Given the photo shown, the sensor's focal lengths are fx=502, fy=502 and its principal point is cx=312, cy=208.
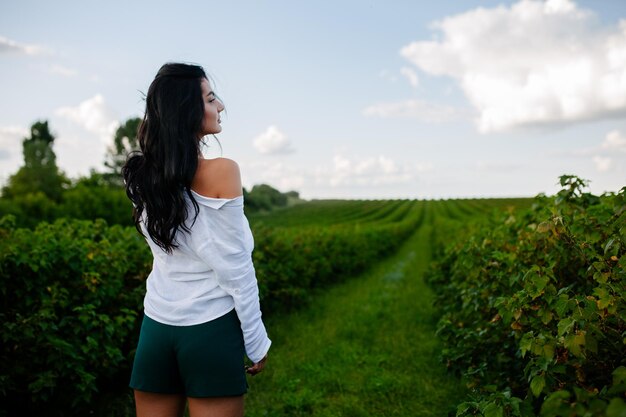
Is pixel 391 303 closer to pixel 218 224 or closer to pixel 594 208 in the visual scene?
pixel 594 208

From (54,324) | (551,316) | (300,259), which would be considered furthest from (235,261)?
(300,259)

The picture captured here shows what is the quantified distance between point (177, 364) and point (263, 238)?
690cm

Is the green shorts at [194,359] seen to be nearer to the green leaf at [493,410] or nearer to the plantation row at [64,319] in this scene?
→ the green leaf at [493,410]

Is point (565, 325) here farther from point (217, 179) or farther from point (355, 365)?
point (355, 365)

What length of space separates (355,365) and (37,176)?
62.9 metres

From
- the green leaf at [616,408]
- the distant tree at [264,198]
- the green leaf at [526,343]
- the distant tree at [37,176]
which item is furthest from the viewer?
the distant tree at [264,198]

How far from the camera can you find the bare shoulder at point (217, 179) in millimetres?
1968

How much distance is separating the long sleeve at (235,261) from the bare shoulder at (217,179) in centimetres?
5

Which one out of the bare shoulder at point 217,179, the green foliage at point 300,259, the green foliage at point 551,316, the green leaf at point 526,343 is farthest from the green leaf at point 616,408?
the green foliage at point 300,259

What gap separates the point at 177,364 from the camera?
2010 mm

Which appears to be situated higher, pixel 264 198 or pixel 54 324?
pixel 264 198

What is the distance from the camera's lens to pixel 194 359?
1.92 meters

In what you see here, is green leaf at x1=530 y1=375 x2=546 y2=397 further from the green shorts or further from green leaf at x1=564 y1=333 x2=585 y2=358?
the green shorts

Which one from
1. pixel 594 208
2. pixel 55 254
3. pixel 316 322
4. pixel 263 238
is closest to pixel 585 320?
pixel 594 208
